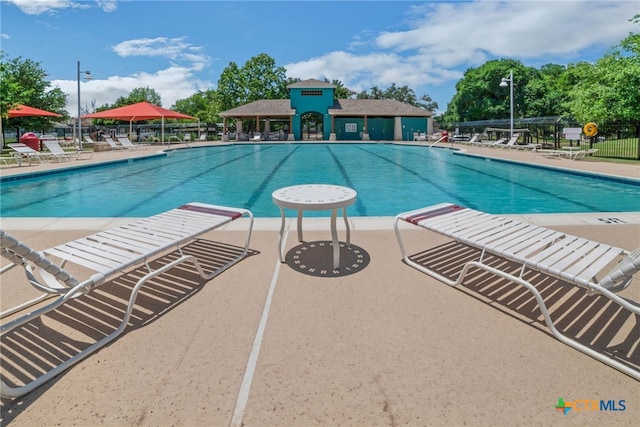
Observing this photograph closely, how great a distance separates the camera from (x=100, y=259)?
111 inches

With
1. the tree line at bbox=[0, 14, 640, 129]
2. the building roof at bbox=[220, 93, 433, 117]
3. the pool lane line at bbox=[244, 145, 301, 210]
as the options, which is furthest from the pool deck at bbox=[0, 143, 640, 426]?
the building roof at bbox=[220, 93, 433, 117]

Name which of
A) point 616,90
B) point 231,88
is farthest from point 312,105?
point 616,90

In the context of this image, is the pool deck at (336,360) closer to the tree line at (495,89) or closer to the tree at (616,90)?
the tree at (616,90)

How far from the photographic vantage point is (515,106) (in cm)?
3934

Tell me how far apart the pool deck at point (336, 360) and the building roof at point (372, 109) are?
31.6m

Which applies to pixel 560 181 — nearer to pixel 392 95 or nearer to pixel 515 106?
pixel 515 106

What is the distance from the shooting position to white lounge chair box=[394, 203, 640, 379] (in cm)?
233

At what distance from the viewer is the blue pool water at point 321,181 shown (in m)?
7.84

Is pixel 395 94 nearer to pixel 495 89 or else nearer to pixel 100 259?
pixel 495 89

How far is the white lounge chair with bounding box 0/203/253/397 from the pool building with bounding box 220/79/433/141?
3005 centimetres

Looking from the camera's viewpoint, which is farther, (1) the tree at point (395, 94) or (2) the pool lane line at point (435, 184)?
(1) the tree at point (395, 94)

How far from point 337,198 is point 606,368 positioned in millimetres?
2476

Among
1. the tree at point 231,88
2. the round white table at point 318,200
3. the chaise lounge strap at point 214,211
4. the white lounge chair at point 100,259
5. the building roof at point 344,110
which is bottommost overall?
the white lounge chair at point 100,259

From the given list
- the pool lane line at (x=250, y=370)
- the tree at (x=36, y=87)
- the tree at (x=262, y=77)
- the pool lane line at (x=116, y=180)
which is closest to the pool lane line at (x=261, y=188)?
the pool lane line at (x=116, y=180)
